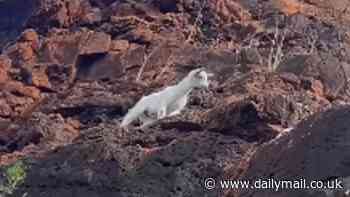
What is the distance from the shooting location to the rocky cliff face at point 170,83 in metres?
9.16

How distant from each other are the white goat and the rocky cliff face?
0.21 meters

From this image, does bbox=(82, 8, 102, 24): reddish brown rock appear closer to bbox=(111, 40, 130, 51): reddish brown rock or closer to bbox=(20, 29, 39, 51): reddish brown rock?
bbox=(20, 29, 39, 51): reddish brown rock

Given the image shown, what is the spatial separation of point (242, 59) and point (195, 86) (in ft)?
11.8

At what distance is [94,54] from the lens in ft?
54.8

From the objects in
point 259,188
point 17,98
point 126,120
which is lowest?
point 17,98

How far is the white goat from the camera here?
11508mm

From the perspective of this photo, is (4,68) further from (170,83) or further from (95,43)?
(170,83)

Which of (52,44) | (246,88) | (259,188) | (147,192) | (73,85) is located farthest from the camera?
(52,44)

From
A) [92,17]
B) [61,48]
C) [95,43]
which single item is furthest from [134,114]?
[92,17]

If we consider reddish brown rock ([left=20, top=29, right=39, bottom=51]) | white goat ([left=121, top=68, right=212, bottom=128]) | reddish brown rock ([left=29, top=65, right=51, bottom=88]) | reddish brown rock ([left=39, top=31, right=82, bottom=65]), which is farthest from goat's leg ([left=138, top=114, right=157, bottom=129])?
reddish brown rock ([left=20, top=29, right=39, bottom=51])

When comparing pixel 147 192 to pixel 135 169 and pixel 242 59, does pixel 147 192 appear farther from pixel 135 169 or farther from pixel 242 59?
pixel 242 59

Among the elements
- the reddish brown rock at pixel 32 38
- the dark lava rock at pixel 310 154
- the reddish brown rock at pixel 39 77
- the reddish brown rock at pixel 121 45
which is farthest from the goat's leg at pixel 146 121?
the reddish brown rock at pixel 32 38

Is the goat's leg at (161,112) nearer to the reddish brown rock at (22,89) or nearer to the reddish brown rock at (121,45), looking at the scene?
the reddish brown rock at (22,89)

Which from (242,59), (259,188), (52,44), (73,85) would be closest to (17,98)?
(73,85)
